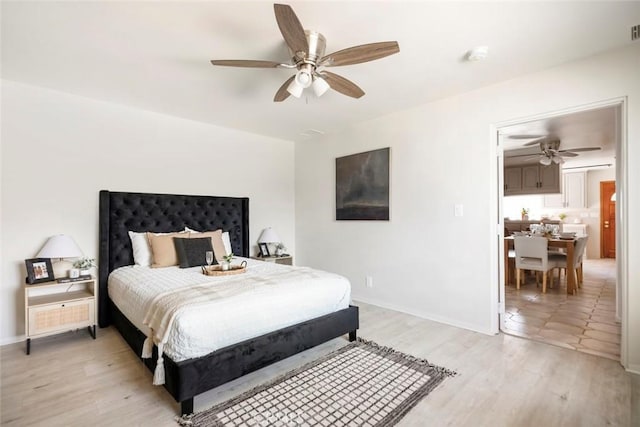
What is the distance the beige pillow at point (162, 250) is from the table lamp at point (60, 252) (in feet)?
2.15

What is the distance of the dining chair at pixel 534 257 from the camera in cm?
446

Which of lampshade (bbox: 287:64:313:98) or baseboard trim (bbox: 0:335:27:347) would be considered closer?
lampshade (bbox: 287:64:313:98)

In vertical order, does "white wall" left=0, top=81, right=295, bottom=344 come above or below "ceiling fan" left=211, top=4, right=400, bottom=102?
below

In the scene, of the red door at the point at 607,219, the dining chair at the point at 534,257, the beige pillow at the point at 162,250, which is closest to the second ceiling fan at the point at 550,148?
the dining chair at the point at 534,257

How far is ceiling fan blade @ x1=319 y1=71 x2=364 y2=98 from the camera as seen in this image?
2268 millimetres

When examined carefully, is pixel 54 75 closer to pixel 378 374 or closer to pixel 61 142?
pixel 61 142

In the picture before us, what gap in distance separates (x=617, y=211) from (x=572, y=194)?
7462mm

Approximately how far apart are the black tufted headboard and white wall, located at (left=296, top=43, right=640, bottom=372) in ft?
5.26

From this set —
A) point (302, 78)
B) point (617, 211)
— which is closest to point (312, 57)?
point (302, 78)

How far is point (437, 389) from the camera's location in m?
2.08

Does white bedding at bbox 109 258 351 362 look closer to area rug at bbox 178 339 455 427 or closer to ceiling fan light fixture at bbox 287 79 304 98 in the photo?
area rug at bbox 178 339 455 427

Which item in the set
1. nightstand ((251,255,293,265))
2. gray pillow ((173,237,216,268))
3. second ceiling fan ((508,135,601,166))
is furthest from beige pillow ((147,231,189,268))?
second ceiling fan ((508,135,601,166))

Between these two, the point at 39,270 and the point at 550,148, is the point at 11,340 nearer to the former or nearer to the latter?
the point at 39,270

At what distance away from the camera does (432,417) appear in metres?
1.80
